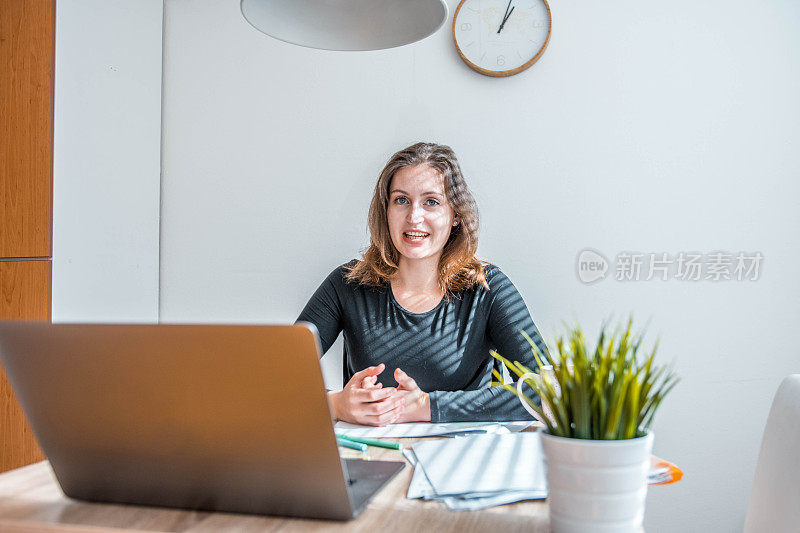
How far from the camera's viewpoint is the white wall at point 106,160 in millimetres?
2160

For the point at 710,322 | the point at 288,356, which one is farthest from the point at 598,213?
the point at 288,356

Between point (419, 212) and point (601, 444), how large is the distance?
1.38 meters

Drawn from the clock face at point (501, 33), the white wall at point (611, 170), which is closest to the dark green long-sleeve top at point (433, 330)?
the white wall at point (611, 170)

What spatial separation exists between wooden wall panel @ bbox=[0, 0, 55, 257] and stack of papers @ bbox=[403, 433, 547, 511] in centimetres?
164

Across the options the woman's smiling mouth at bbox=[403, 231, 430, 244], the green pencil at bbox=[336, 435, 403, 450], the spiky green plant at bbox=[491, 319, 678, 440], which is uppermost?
the woman's smiling mouth at bbox=[403, 231, 430, 244]

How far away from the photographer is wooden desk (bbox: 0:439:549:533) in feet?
2.39

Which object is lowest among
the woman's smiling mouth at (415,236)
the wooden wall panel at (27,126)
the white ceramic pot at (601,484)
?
the white ceramic pot at (601,484)

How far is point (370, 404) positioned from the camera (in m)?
1.33

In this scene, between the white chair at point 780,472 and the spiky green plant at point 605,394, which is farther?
the white chair at point 780,472

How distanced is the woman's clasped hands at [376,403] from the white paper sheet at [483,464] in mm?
202

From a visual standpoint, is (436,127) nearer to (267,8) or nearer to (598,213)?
(598,213)

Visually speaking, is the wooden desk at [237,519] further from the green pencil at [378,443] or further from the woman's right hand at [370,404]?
the woman's right hand at [370,404]

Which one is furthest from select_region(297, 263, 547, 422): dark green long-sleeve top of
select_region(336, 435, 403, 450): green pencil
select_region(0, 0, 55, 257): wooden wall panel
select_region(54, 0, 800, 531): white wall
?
select_region(0, 0, 55, 257): wooden wall panel

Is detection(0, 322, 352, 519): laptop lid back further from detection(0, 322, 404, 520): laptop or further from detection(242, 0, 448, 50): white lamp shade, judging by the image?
detection(242, 0, 448, 50): white lamp shade
